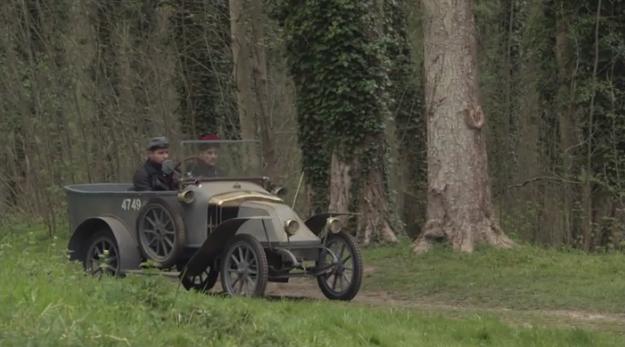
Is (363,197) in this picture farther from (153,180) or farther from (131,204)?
(131,204)

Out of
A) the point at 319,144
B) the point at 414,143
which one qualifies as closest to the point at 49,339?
the point at 319,144

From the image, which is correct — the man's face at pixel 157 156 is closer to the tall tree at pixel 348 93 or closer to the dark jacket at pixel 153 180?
the dark jacket at pixel 153 180

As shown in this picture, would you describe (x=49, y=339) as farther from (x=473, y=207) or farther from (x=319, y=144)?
(x=319, y=144)

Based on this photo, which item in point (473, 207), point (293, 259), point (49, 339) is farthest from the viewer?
point (473, 207)

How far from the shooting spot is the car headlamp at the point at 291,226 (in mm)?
11760

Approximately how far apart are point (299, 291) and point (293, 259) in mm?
2194

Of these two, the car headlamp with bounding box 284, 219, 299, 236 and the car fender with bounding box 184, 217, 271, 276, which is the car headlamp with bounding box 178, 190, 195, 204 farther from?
the car headlamp with bounding box 284, 219, 299, 236

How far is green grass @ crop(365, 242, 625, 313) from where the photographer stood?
12.4 metres

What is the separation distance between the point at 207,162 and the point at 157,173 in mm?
672

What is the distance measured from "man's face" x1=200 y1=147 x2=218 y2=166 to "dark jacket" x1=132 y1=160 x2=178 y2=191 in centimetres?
44

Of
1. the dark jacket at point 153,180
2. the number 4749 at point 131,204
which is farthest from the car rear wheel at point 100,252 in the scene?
the dark jacket at point 153,180

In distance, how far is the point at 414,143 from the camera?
992 inches

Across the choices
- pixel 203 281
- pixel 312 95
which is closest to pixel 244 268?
pixel 203 281

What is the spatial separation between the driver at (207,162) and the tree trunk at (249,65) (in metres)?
8.44
